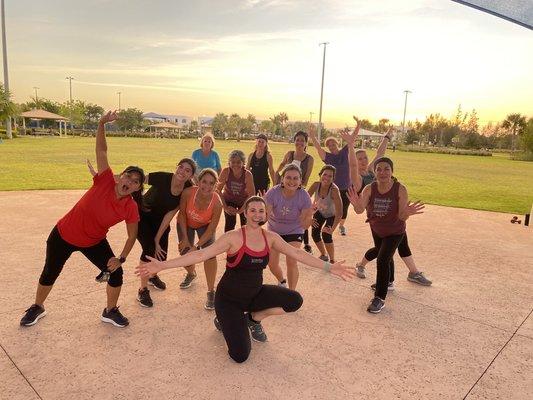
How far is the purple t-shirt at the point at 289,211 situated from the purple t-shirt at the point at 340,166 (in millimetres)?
2787

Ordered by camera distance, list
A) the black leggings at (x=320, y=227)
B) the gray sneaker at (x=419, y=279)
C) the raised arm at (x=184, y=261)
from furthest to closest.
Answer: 1. the black leggings at (x=320, y=227)
2. the gray sneaker at (x=419, y=279)
3. the raised arm at (x=184, y=261)

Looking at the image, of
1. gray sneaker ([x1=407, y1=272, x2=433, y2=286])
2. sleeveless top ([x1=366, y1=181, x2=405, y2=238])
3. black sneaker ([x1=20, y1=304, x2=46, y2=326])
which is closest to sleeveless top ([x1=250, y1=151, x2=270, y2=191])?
sleeveless top ([x1=366, y1=181, x2=405, y2=238])

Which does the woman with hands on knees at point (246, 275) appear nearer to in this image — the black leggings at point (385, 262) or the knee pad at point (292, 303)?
the knee pad at point (292, 303)

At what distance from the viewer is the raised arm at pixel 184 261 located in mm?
3508

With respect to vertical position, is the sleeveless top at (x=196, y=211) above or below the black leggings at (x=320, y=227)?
above

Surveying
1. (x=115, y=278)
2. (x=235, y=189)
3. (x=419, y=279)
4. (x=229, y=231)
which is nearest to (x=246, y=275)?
(x=229, y=231)

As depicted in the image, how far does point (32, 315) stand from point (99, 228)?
122cm

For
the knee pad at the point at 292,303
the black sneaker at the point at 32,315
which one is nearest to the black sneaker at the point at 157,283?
the black sneaker at the point at 32,315

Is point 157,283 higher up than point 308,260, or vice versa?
point 308,260

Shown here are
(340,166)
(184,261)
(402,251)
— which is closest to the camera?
(184,261)

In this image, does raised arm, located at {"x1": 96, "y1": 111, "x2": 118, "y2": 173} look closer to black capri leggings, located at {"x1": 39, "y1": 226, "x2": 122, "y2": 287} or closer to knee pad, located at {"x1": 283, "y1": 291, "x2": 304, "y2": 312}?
black capri leggings, located at {"x1": 39, "y1": 226, "x2": 122, "y2": 287}

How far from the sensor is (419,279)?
5.95m

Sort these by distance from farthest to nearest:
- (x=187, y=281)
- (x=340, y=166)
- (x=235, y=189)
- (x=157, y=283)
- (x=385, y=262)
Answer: (x=340, y=166) → (x=235, y=189) → (x=187, y=281) → (x=157, y=283) → (x=385, y=262)

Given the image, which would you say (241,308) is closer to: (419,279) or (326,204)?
(326,204)
